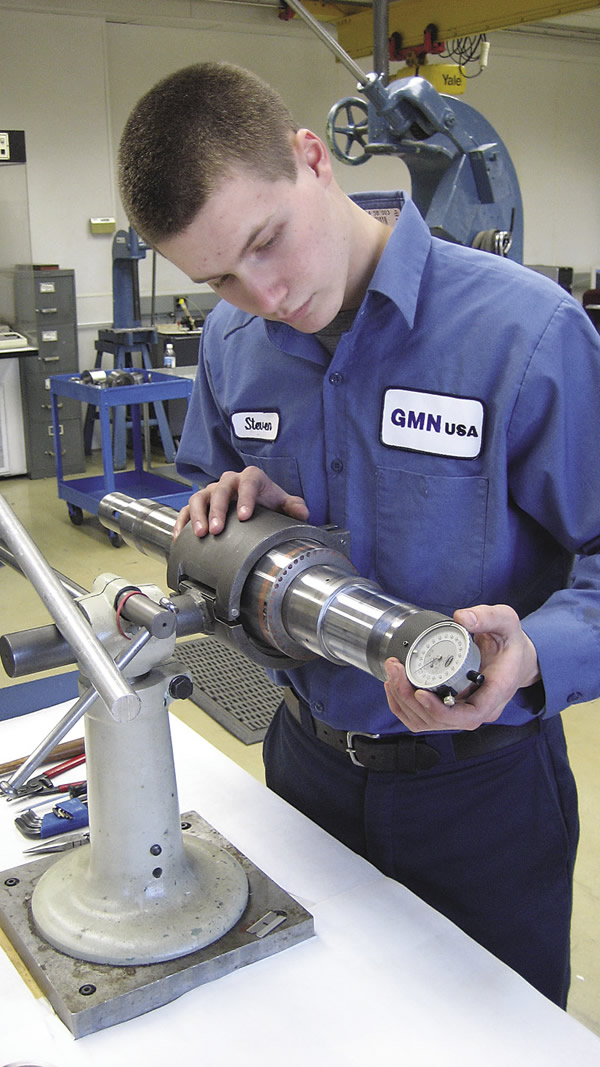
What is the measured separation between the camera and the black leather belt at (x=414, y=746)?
40.2 inches

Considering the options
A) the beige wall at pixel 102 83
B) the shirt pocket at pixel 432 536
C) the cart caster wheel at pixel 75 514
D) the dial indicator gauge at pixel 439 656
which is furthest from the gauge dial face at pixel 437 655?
the beige wall at pixel 102 83

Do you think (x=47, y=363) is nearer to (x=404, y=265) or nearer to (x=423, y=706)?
(x=404, y=265)

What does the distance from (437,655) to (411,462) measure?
1.17 feet

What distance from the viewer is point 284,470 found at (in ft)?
3.63

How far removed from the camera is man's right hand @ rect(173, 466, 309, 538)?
3.02 ft

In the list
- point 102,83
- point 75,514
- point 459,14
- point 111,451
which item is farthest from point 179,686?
point 102,83

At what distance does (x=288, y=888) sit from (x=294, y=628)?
11.3 inches

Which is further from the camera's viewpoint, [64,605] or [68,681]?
[68,681]

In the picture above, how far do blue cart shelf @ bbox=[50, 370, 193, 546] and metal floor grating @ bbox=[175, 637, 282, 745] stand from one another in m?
1.10

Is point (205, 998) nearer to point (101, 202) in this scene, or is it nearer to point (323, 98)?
point (101, 202)

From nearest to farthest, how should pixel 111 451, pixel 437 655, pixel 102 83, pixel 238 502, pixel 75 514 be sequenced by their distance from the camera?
pixel 437 655 < pixel 238 502 < pixel 111 451 < pixel 75 514 < pixel 102 83

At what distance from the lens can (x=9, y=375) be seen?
498 centimetres

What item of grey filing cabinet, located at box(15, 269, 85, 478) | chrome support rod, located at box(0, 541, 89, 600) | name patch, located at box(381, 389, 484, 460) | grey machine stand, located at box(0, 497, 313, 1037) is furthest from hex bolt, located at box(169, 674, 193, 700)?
grey filing cabinet, located at box(15, 269, 85, 478)

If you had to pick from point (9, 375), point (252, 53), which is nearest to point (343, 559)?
point (9, 375)
